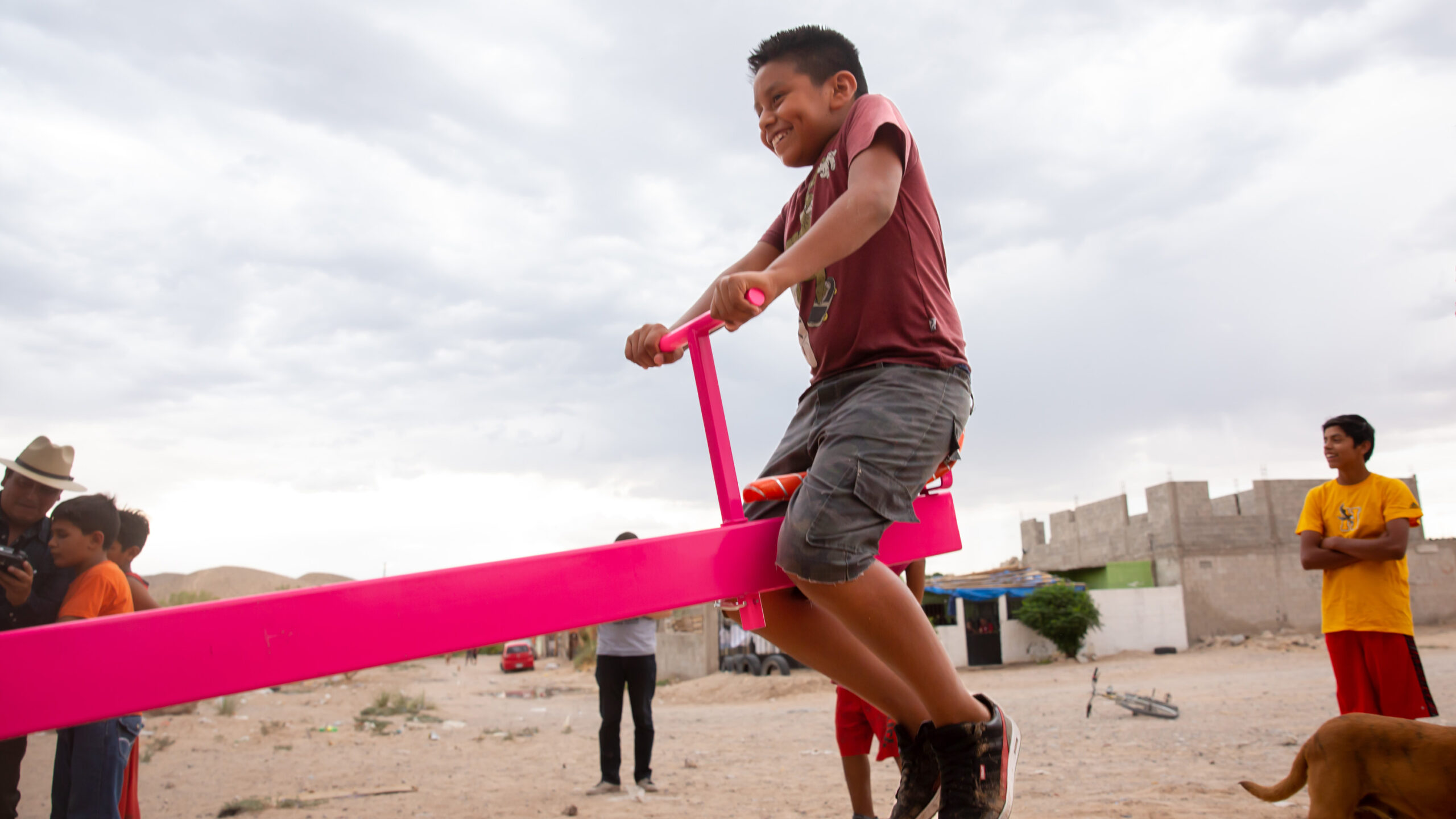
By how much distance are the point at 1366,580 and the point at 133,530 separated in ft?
19.4

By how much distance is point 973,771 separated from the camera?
1.99 m

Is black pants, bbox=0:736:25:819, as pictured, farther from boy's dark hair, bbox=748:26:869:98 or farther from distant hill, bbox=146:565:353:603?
distant hill, bbox=146:565:353:603

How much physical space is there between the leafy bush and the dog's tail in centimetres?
2092

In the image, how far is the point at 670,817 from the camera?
488 centimetres

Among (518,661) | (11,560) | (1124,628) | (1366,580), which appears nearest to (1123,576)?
(1124,628)

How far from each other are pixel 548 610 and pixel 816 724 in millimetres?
10122

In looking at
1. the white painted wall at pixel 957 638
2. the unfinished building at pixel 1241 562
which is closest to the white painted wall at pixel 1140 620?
the unfinished building at pixel 1241 562

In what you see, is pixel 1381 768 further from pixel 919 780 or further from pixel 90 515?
pixel 90 515

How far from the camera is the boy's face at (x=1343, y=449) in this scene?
14.0 feet

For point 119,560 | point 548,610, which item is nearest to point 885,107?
point 548,610

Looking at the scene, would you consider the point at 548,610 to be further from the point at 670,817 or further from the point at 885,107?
the point at 670,817

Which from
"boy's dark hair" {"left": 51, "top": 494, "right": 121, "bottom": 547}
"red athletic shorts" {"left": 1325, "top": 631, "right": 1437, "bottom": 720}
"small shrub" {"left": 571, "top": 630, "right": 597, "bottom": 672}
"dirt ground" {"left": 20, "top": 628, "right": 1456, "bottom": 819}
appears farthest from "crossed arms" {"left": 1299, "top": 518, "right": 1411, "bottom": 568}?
"small shrub" {"left": 571, "top": 630, "right": 597, "bottom": 672}

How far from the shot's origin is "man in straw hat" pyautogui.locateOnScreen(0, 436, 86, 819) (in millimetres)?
3389

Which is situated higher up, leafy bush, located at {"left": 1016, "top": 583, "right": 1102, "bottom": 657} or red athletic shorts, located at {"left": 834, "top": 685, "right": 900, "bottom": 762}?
red athletic shorts, located at {"left": 834, "top": 685, "right": 900, "bottom": 762}
